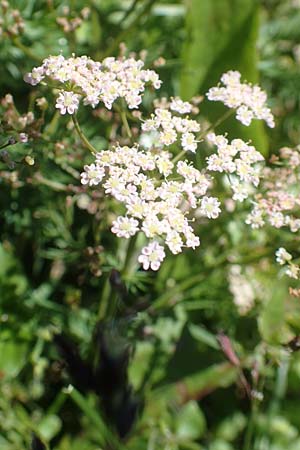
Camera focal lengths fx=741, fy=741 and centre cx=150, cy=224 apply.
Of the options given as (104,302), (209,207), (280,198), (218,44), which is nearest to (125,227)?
(209,207)

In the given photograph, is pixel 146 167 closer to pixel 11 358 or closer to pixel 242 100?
pixel 242 100

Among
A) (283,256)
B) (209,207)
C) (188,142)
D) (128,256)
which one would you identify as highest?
(188,142)

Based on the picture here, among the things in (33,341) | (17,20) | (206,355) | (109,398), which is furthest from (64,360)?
(17,20)

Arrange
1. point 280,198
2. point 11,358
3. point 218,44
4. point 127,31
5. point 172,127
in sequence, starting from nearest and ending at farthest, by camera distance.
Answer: point 172,127 < point 280,198 < point 11,358 < point 127,31 < point 218,44

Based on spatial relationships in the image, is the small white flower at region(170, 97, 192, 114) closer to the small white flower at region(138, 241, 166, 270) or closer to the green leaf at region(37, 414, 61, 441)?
the small white flower at region(138, 241, 166, 270)

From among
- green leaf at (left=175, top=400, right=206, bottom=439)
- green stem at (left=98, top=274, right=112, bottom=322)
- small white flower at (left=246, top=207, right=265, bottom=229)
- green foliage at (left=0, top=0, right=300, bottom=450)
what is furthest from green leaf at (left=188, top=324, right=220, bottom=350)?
small white flower at (left=246, top=207, right=265, bottom=229)

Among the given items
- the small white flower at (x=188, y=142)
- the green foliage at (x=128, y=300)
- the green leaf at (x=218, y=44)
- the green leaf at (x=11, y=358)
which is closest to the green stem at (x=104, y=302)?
the green foliage at (x=128, y=300)
